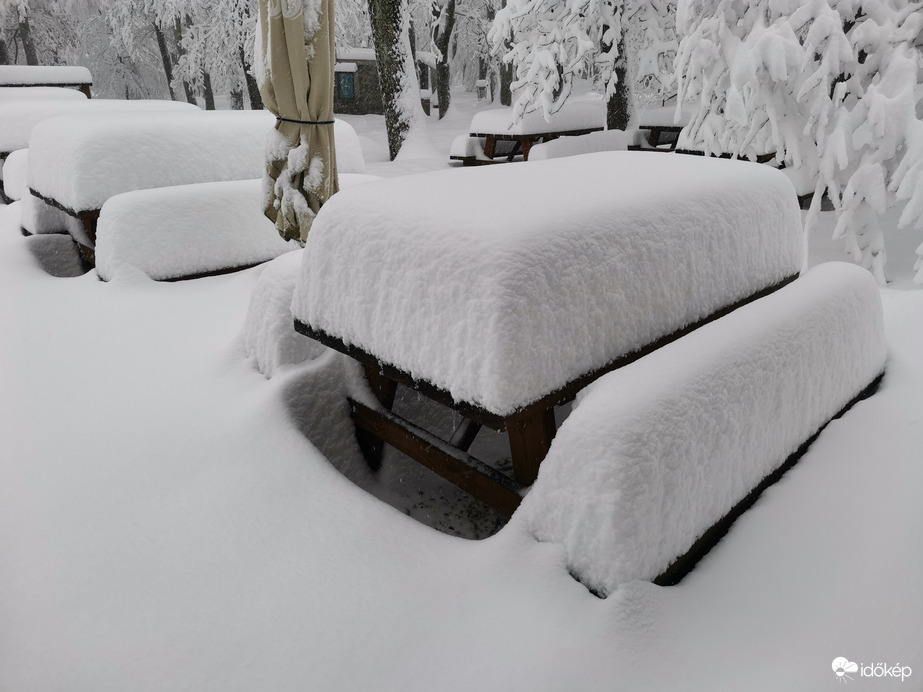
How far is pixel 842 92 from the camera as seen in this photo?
4.59 m

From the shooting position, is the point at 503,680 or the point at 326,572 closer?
the point at 503,680

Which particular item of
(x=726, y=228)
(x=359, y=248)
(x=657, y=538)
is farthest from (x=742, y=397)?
(x=359, y=248)

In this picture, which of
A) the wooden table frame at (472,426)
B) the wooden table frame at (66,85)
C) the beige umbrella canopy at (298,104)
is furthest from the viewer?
the wooden table frame at (66,85)

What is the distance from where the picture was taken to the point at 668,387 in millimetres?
1626

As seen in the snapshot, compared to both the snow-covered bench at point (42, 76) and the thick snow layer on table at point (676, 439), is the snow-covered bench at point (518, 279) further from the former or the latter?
the snow-covered bench at point (42, 76)

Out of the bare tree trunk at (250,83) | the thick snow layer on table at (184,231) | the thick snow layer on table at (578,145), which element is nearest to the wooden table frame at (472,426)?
the thick snow layer on table at (184,231)

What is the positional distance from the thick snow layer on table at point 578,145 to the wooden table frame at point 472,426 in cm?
767

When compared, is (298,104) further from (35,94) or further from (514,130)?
(35,94)

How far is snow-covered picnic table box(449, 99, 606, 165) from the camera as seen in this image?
33.4 feet

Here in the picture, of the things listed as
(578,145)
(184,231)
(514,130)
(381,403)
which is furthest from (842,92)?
(514,130)

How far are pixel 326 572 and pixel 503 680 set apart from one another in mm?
544

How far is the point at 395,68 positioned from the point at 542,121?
255 cm

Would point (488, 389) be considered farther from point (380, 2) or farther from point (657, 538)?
point (380, 2)

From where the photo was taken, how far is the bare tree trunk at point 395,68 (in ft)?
32.6
